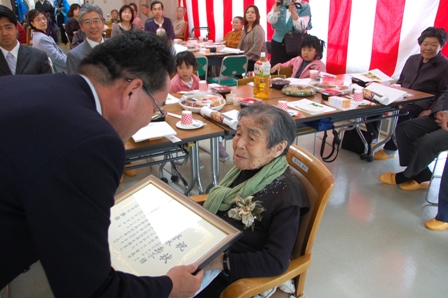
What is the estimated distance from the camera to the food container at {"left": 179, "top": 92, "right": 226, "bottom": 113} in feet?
7.89

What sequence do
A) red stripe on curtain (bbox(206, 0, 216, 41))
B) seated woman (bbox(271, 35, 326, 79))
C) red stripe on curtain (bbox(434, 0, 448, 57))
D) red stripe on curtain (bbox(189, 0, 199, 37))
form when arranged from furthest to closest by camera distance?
1. red stripe on curtain (bbox(189, 0, 199, 37))
2. red stripe on curtain (bbox(206, 0, 216, 41))
3. seated woman (bbox(271, 35, 326, 79))
4. red stripe on curtain (bbox(434, 0, 448, 57))

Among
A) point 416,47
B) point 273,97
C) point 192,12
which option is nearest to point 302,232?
point 273,97

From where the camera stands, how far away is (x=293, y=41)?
4.36 meters

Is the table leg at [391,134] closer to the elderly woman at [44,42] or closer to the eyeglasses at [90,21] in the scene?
the eyeglasses at [90,21]

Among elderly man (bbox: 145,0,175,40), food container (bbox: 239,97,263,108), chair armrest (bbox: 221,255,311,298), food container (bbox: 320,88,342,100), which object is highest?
elderly man (bbox: 145,0,175,40)

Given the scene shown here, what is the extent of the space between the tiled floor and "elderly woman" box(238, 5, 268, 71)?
265 centimetres

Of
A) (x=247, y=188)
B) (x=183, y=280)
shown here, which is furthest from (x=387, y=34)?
(x=183, y=280)

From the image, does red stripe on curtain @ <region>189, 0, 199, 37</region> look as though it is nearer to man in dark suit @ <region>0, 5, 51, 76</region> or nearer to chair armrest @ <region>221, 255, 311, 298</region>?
man in dark suit @ <region>0, 5, 51, 76</region>

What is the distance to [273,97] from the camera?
9.29ft

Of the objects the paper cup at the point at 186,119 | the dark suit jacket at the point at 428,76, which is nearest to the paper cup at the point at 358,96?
the dark suit jacket at the point at 428,76

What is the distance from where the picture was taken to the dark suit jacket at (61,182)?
0.58 metres

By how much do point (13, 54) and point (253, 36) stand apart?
336cm

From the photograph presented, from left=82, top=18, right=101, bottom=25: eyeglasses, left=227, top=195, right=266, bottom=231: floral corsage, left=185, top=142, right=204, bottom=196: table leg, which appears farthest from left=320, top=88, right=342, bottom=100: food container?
left=82, top=18, right=101, bottom=25: eyeglasses

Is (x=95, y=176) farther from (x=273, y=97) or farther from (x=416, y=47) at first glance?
(x=416, y=47)
